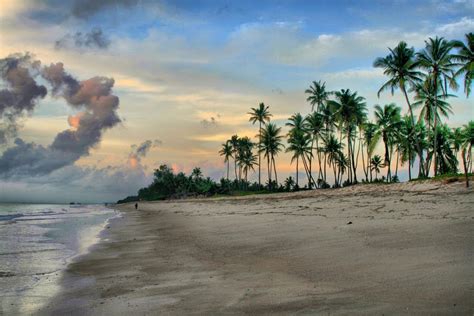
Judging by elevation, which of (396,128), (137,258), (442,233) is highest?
(396,128)

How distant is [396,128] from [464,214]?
49.8 meters

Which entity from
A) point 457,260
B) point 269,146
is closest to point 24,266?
point 457,260

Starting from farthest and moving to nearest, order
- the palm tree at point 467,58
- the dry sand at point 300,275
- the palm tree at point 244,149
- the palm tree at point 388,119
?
the palm tree at point 244,149 → the palm tree at point 388,119 → the palm tree at point 467,58 → the dry sand at point 300,275

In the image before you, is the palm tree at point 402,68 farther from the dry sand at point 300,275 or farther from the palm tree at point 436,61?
the dry sand at point 300,275

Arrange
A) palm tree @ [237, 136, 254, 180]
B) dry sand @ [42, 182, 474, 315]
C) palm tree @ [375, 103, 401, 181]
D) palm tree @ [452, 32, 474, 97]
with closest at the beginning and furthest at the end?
dry sand @ [42, 182, 474, 315] < palm tree @ [452, 32, 474, 97] < palm tree @ [375, 103, 401, 181] < palm tree @ [237, 136, 254, 180]

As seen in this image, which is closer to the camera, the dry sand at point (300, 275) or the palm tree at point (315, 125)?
the dry sand at point (300, 275)

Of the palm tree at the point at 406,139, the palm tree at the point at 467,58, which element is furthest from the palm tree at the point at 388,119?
the palm tree at the point at 467,58

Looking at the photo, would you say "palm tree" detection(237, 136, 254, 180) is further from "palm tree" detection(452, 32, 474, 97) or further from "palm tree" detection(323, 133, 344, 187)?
"palm tree" detection(452, 32, 474, 97)

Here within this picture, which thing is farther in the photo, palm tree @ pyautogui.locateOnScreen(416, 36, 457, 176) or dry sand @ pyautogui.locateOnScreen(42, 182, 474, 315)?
palm tree @ pyautogui.locateOnScreen(416, 36, 457, 176)

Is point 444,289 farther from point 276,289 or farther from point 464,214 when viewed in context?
point 464,214

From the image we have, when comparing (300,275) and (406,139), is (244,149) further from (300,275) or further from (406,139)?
(300,275)

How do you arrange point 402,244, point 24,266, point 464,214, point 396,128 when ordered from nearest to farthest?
Answer: point 402,244, point 24,266, point 464,214, point 396,128

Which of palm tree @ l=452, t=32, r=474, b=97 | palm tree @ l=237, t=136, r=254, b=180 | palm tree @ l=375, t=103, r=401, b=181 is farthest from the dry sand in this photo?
palm tree @ l=237, t=136, r=254, b=180

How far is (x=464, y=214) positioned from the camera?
11555mm
